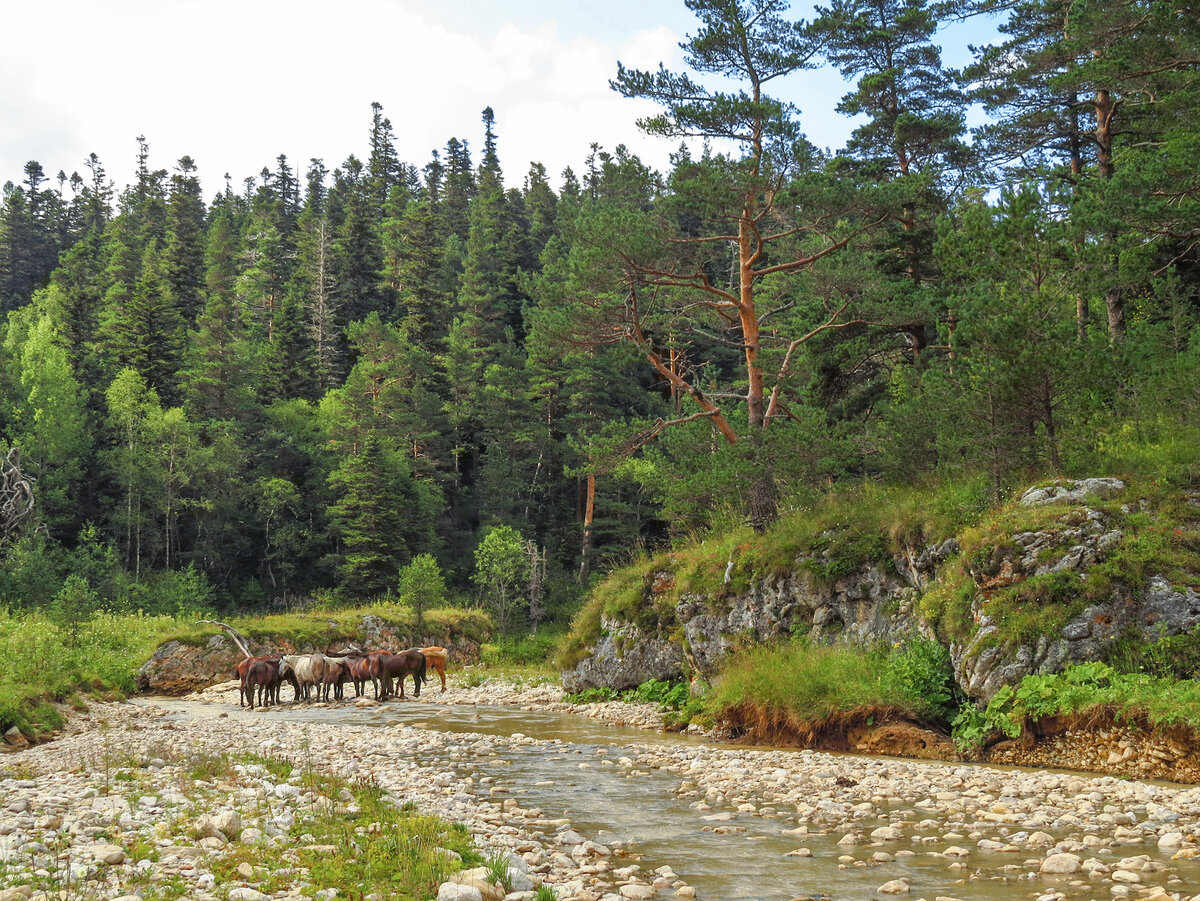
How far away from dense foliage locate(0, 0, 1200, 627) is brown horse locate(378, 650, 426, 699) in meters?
7.88

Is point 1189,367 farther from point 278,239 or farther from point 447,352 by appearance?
point 278,239

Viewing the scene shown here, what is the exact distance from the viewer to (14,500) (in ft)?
127

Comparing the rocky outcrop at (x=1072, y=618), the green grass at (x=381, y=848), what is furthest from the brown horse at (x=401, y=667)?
the rocky outcrop at (x=1072, y=618)

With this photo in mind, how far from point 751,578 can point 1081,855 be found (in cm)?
1125

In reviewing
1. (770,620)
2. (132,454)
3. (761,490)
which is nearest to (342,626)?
(761,490)

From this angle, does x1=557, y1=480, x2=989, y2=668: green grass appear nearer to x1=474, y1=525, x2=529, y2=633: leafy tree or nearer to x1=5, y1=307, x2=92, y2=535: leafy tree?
x1=474, y1=525, x2=529, y2=633: leafy tree

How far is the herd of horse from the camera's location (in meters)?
21.5

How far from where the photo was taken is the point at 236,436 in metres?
54.4

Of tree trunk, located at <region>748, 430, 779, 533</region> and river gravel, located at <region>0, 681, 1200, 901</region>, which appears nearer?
river gravel, located at <region>0, 681, 1200, 901</region>

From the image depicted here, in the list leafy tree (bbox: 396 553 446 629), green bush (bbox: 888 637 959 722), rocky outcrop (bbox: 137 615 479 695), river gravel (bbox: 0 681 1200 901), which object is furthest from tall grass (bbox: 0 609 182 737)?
green bush (bbox: 888 637 959 722)

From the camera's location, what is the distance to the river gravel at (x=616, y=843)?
5.72 meters

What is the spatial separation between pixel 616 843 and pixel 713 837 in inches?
38.8

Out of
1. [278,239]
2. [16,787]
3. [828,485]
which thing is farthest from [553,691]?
[278,239]

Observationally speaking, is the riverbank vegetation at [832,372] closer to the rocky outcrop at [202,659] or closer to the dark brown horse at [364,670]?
the rocky outcrop at [202,659]
